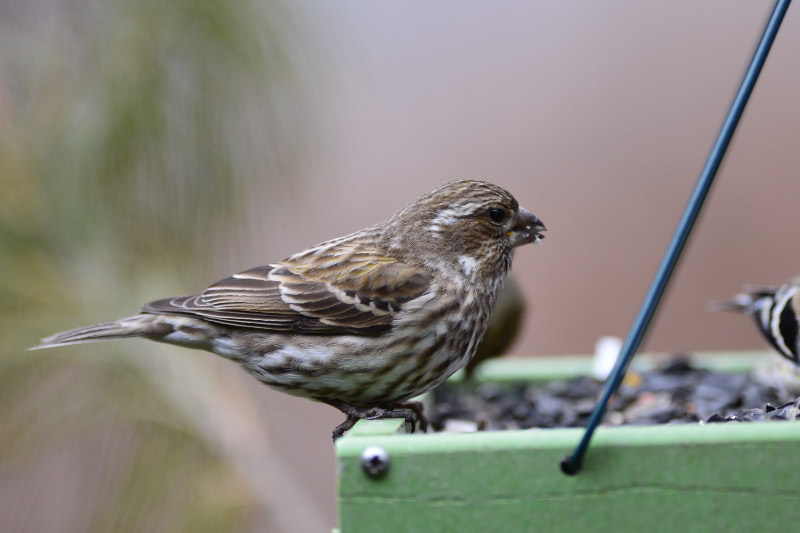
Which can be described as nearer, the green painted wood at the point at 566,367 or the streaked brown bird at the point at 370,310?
the streaked brown bird at the point at 370,310

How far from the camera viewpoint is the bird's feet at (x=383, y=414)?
7.76ft

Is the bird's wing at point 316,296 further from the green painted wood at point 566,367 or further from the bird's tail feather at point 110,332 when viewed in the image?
the green painted wood at point 566,367

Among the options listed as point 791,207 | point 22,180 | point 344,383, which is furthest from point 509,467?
point 791,207

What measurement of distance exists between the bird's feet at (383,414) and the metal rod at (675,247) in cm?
62

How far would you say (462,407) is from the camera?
3314mm

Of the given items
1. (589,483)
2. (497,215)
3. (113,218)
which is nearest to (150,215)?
(113,218)

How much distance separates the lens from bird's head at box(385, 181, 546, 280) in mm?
2693

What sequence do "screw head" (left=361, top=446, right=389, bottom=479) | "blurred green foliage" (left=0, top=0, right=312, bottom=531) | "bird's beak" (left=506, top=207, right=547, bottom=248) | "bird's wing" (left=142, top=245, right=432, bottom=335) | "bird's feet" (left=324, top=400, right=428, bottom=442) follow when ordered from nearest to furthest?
"screw head" (left=361, top=446, right=389, bottom=479), "bird's feet" (left=324, top=400, right=428, bottom=442), "bird's wing" (left=142, top=245, right=432, bottom=335), "bird's beak" (left=506, top=207, right=547, bottom=248), "blurred green foliage" (left=0, top=0, right=312, bottom=531)

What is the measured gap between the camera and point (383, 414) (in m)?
2.37

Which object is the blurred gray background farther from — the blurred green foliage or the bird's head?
the bird's head

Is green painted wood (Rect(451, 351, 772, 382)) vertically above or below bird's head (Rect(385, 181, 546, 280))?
below

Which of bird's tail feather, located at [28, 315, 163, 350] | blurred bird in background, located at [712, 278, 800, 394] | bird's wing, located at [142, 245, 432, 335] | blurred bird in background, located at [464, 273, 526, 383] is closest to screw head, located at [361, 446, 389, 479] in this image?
bird's wing, located at [142, 245, 432, 335]

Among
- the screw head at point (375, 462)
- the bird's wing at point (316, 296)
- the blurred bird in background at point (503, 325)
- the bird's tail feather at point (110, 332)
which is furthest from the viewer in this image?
the blurred bird in background at point (503, 325)

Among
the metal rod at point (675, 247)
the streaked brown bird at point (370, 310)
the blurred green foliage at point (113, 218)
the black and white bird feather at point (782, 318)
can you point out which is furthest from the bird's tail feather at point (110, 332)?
the black and white bird feather at point (782, 318)
